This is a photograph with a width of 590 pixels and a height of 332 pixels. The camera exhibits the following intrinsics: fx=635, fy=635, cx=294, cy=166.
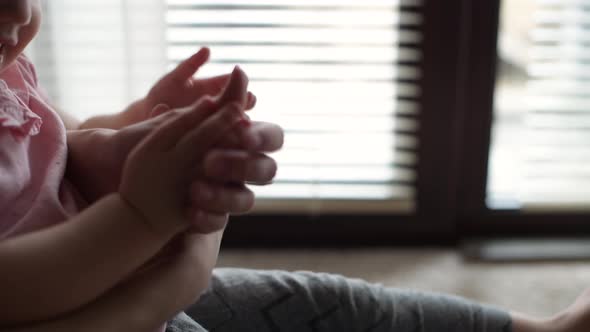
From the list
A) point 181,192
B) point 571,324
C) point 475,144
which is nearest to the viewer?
point 181,192

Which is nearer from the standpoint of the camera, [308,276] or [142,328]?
[142,328]

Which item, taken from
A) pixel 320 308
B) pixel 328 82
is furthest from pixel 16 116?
pixel 328 82

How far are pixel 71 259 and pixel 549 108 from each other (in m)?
1.13

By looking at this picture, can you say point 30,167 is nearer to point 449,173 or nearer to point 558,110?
point 449,173

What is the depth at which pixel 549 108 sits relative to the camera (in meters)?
1.32

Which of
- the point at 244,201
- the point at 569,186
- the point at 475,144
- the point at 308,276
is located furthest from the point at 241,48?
the point at 244,201

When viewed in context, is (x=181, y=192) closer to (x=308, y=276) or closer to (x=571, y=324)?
(x=308, y=276)

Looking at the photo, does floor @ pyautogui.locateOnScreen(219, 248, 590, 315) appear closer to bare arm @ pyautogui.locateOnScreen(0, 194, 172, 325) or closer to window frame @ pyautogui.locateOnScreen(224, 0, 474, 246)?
window frame @ pyautogui.locateOnScreen(224, 0, 474, 246)

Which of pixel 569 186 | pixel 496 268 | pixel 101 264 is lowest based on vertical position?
pixel 496 268

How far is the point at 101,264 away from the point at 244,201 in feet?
0.37

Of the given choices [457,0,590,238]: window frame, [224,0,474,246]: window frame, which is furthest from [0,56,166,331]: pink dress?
[457,0,590,238]: window frame

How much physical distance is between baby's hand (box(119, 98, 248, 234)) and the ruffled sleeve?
144 mm

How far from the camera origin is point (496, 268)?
1250mm

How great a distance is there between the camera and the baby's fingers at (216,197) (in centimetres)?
44
